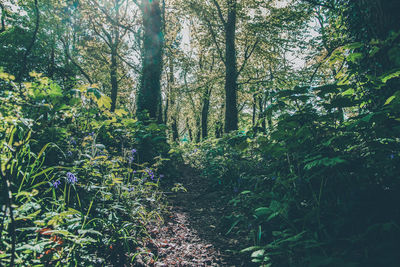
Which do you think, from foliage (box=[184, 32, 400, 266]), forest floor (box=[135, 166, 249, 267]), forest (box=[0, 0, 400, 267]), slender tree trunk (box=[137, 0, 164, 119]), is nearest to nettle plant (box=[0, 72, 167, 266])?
forest (box=[0, 0, 400, 267])

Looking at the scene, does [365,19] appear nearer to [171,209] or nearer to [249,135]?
[249,135]

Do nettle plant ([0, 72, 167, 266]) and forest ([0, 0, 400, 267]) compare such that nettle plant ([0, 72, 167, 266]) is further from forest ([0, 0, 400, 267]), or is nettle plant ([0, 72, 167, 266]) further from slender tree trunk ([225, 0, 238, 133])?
slender tree trunk ([225, 0, 238, 133])

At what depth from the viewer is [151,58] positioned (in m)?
6.65

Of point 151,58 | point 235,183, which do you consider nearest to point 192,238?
point 235,183

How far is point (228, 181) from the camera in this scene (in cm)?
459

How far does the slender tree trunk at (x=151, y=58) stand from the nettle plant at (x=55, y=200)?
11.0ft

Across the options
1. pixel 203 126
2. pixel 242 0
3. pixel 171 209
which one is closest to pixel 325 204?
pixel 171 209

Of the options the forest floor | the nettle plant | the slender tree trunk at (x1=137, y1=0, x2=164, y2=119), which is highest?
the slender tree trunk at (x1=137, y1=0, x2=164, y2=119)

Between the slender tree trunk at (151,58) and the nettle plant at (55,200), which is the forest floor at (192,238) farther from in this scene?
the slender tree trunk at (151,58)

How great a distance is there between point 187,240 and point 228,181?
204 centimetres

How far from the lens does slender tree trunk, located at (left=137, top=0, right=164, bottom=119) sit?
663cm

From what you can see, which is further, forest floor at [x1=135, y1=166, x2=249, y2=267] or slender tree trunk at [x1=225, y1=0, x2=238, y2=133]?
slender tree trunk at [x1=225, y1=0, x2=238, y2=133]

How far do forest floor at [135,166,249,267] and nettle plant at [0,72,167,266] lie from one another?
0.90 feet

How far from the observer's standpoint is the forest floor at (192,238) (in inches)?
90.0
